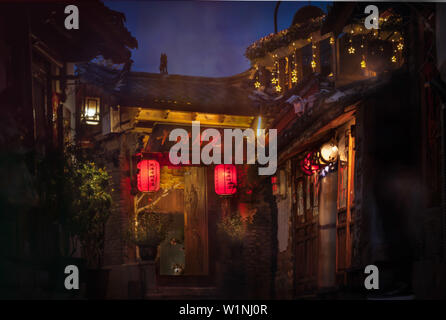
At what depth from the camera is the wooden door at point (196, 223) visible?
63.6 ft

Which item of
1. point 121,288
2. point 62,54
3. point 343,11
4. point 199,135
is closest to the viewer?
point 343,11

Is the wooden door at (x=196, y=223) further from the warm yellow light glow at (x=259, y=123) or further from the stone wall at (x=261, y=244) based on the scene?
the warm yellow light glow at (x=259, y=123)

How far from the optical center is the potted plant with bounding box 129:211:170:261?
57.5 ft

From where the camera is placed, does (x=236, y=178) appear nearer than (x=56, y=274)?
No

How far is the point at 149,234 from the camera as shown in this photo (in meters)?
17.5

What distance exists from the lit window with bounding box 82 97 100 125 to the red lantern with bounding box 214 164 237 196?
4230 mm

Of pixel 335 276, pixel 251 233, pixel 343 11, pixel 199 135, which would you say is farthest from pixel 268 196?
pixel 343 11

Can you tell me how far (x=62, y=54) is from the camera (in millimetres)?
13414

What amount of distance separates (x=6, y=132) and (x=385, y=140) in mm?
6786

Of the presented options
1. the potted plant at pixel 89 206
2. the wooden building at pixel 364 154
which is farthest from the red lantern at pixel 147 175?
the wooden building at pixel 364 154

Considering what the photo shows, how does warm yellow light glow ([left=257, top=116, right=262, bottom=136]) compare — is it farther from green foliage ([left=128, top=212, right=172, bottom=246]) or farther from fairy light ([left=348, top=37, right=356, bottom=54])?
fairy light ([left=348, top=37, right=356, bottom=54])

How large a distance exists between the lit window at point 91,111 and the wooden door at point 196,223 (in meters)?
5.25

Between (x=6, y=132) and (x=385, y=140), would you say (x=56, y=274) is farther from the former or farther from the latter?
(x=385, y=140)

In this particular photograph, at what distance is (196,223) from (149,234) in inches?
102
